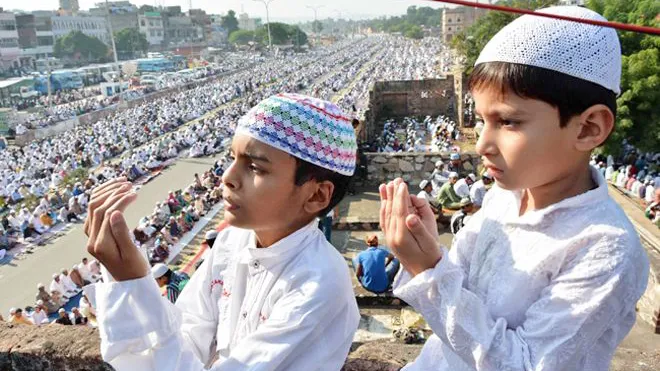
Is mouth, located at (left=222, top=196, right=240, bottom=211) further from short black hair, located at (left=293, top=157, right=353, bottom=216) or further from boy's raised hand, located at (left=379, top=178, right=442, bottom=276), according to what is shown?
boy's raised hand, located at (left=379, top=178, right=442, bottom=276)

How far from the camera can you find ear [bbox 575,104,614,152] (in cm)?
110

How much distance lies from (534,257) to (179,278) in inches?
182

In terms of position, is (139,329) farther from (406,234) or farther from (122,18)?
(122,18)

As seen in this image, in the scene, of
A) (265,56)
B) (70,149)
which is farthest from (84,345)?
(265,56)

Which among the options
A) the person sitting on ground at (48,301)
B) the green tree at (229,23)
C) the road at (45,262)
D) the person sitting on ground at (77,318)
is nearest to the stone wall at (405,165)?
the person sitting on ground at (77,318)

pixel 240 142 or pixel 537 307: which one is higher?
pixel 240 142

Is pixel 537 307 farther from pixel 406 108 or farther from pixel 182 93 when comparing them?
pixel 182 93

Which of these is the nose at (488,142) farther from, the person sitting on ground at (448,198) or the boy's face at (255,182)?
the person sitting on ground at (448,198)

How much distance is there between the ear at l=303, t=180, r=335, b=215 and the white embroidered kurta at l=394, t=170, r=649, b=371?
0.40 m

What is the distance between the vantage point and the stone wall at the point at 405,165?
9562 mm

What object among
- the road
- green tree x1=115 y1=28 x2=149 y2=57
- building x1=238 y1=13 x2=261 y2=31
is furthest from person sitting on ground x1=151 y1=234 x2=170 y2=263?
building x1=238 y1=13 x2=261 y2=31

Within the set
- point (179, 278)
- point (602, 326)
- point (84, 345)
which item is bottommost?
point (179, 278)

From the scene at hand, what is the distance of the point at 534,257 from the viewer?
3.86ft

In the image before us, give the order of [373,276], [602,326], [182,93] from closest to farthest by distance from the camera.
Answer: [602,326] < [373,276] < [182,93]
